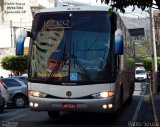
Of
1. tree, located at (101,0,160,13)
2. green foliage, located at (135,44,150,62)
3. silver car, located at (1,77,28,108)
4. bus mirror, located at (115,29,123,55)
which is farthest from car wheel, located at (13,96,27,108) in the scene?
green foliage, located at (135,44,150,62)

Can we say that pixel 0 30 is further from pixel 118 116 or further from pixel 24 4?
pixel 118 116

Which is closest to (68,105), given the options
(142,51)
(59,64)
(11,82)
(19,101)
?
(59,64)

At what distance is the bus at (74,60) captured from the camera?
14.2 metres

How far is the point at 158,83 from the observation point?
33.9 meters

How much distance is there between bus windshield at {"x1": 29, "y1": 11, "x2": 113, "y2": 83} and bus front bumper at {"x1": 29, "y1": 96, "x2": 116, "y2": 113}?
1.98ft

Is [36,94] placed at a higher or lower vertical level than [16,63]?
lower

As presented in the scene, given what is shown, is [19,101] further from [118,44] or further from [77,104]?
[118,44]

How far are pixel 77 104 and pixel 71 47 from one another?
69.4 inches

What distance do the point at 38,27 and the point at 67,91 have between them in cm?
227

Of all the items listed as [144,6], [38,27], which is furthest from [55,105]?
[144,6]

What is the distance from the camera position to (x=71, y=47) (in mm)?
14547

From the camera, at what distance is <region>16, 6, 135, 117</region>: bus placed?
14.2m

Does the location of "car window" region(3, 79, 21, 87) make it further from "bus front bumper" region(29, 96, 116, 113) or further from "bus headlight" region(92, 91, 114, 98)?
"bus headlight" region(92, 91, 114, 98)

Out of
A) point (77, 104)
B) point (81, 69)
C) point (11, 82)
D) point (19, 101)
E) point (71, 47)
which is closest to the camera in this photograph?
point (77, 104)
